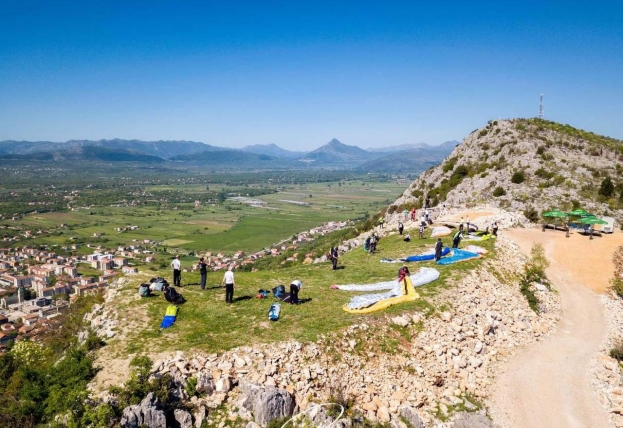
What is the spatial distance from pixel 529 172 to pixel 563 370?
121ft

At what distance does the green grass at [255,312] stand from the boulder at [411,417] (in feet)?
8.08

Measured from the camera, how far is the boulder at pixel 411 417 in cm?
1162

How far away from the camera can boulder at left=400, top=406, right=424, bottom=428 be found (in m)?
11.6

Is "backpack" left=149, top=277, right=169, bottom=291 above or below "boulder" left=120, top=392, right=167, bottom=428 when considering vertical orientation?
above

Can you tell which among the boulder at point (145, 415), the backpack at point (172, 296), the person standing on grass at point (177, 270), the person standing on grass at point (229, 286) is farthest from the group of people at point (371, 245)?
the boulder at point (145, 415)

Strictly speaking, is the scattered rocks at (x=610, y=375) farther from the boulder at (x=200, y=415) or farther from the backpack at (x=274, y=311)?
the boulder at (x=200, y=415)

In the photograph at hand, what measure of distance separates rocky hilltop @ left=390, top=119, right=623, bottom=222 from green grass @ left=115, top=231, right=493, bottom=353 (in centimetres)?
2475

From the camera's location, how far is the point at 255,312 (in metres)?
15.6

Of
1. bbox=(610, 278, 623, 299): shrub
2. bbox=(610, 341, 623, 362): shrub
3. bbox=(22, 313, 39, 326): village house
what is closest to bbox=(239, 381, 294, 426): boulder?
bbox=(610, 341, 623, 362): shrub

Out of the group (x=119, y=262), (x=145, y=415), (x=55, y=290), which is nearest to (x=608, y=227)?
(x=145, y=415)

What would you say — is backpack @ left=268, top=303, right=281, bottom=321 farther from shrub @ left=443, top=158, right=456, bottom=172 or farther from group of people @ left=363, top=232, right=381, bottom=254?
shrub @ left=443, top=158, right=456, bottom=172

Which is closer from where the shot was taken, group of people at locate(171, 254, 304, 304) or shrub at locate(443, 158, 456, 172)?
group of people at locate(171, 254, 304, 304)

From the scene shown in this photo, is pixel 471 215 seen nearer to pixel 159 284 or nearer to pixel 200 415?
pixel 159 284

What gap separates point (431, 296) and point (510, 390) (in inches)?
208
